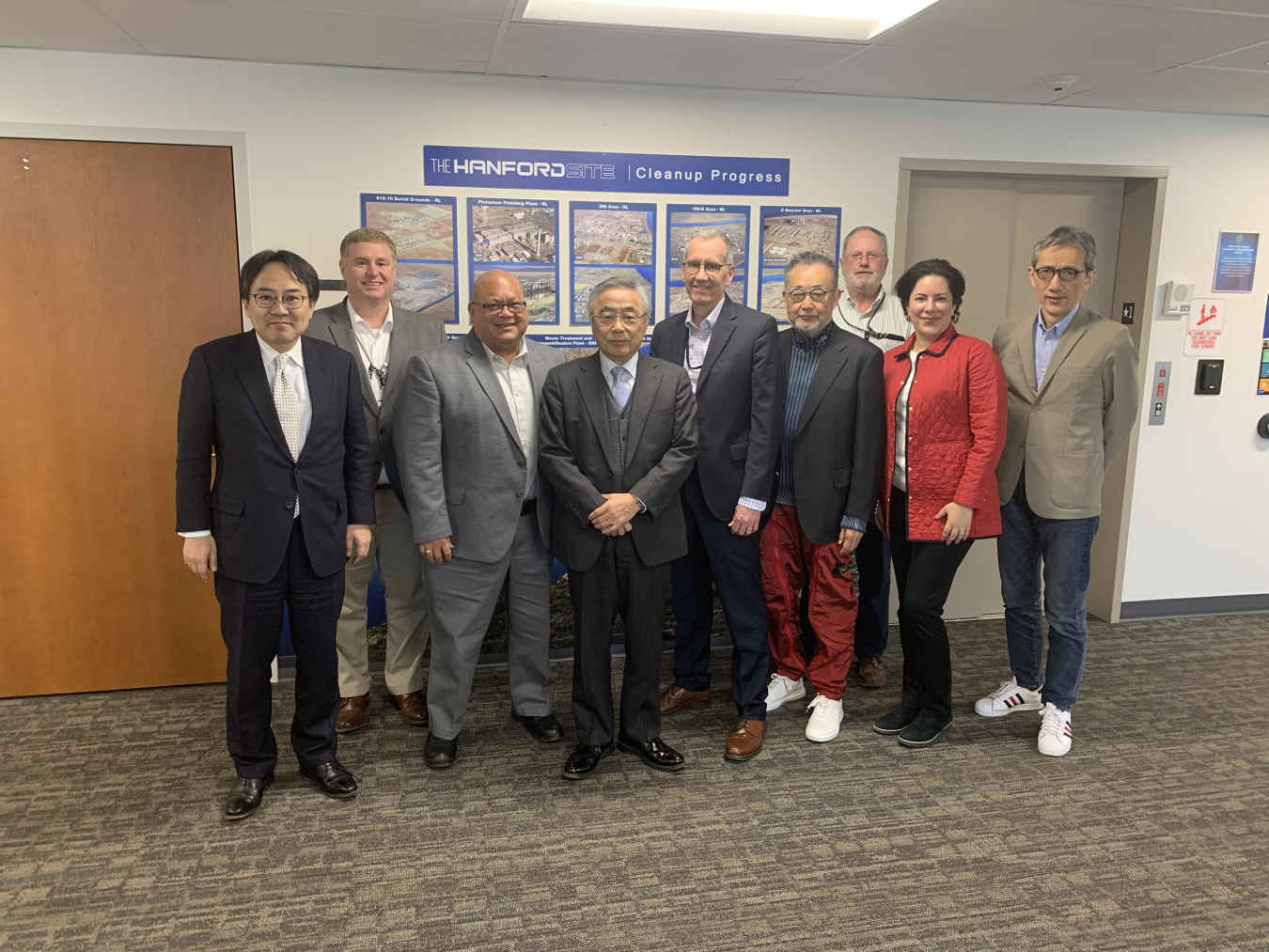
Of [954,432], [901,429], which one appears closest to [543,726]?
[901,429]

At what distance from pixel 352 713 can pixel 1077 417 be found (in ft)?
9.31

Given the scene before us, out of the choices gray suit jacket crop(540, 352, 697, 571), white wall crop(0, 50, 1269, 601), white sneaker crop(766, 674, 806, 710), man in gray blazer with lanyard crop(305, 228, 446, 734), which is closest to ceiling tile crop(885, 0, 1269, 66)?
white wall crop(0, 50, 1269, 601)

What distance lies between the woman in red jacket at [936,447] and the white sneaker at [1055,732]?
1.44 ft

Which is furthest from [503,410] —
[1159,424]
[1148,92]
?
[1159,424]

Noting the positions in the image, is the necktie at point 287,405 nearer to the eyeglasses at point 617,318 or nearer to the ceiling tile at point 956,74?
the eyeglasses at point 617,318

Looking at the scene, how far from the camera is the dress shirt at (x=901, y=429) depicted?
290 cm

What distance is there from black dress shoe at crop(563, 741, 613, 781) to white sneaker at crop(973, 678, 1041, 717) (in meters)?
1.53

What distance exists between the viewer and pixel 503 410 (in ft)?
8.87

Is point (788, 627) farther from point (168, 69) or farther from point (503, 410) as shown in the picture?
point (168, 69)

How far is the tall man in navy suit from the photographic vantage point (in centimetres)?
284

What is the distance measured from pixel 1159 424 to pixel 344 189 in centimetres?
400

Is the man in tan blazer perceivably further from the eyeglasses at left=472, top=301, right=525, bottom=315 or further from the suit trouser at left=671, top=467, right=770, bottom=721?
the eyeglasses at left=472, top=301, right=525, bottom=315

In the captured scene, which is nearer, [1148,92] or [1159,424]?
[1148,92]

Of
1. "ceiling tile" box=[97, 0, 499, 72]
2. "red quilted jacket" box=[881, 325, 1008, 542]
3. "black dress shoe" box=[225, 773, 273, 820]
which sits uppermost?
"ceiling tile" box=[97, 0, 499, 72]
